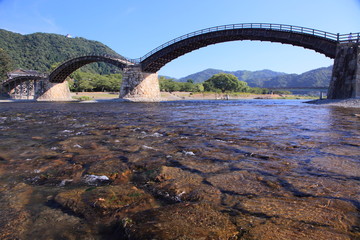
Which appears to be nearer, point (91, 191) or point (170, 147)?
point (91, 191)

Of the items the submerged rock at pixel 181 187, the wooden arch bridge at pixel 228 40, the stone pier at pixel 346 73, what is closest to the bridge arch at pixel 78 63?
the wooden arch bridge at pixel 228 40

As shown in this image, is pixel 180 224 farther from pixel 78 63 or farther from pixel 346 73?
pixel 78 63

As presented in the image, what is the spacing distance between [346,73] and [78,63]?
55.6 m

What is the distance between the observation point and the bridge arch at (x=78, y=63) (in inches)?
1927

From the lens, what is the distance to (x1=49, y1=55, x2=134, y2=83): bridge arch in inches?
1927

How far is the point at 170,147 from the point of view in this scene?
5.39 metres

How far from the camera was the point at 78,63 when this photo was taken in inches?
2189

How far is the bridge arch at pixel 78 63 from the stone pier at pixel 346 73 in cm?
3835

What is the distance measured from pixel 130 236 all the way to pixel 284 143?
4.99m

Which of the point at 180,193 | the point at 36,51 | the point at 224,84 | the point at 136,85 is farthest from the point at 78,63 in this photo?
the point at 36,51

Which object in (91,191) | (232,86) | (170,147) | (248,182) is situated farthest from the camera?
(232,86)

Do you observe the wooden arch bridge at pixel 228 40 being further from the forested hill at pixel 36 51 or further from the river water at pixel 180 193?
the forested hill at pixel 36 51

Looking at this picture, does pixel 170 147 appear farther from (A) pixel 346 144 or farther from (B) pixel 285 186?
(A) pixel 346 144

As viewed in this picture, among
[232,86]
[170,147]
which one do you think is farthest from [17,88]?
[232,86]
